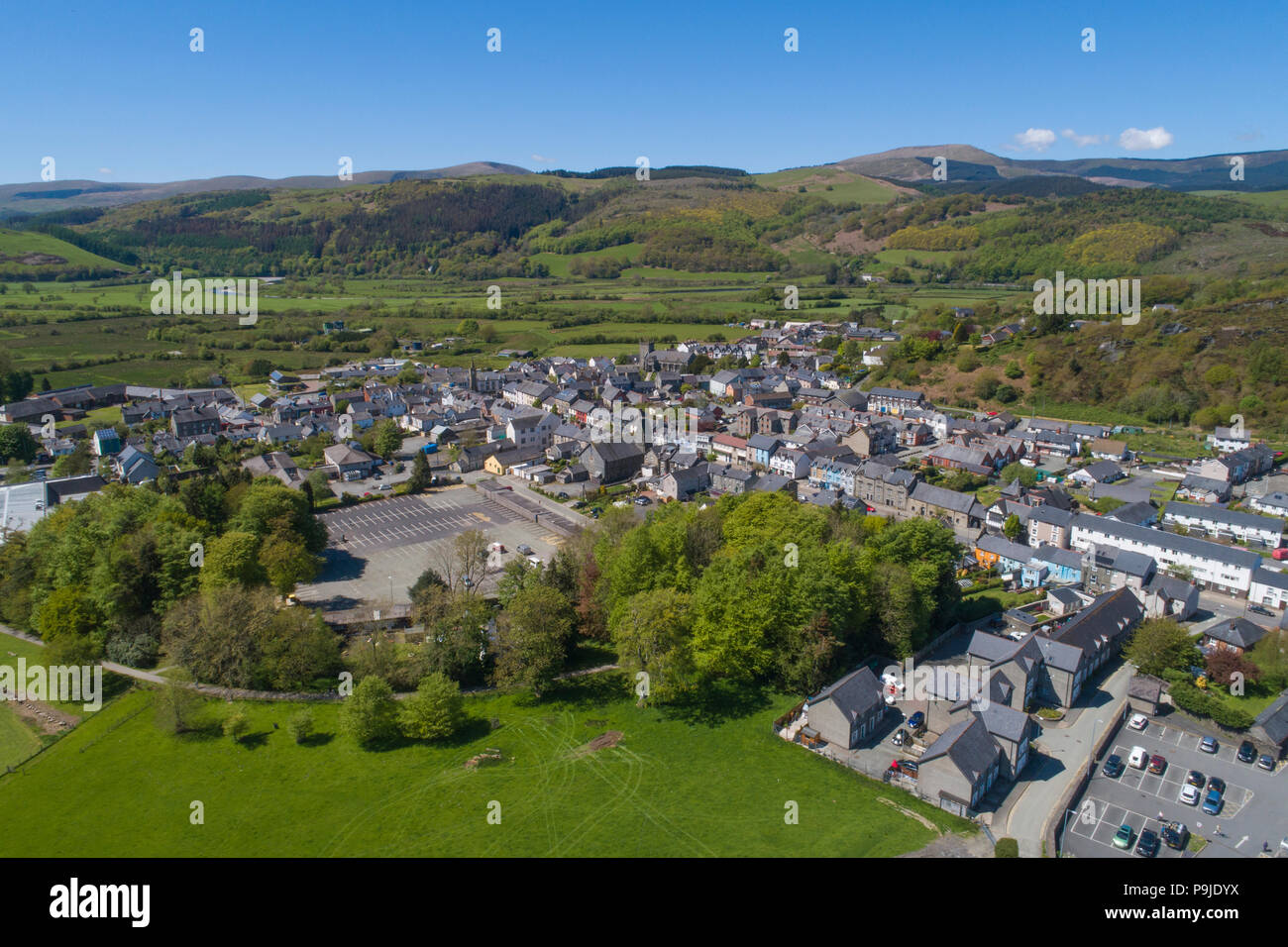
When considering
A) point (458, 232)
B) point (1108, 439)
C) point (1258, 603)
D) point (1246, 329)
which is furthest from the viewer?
point (458, 232)

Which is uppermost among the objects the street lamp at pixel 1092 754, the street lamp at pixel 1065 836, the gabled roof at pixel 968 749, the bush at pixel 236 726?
the gabled roof at pixel 968 749

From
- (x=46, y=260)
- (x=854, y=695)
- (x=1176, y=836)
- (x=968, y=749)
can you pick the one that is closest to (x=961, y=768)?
(x=968, y=749)

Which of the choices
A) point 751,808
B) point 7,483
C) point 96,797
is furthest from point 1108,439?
point 7,483

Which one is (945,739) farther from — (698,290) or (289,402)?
(698,290)

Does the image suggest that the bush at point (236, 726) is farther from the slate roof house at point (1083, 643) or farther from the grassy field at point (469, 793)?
the slate roof house at point (1083, 643)

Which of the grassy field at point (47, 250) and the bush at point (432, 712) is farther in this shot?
the grassy field at point (47, 250)

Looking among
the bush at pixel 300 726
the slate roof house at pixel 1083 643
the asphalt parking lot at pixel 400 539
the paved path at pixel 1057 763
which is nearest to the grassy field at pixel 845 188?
the asphalt parking lot at pixel 400 539

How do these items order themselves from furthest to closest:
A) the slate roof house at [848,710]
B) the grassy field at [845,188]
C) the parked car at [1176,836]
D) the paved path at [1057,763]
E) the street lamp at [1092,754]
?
the grassy field at [845,188]
the slate roof house at [848,710]
the street lamp at [1092,754]
the paved path at [1057,763]
the parked car at [1176,836]
